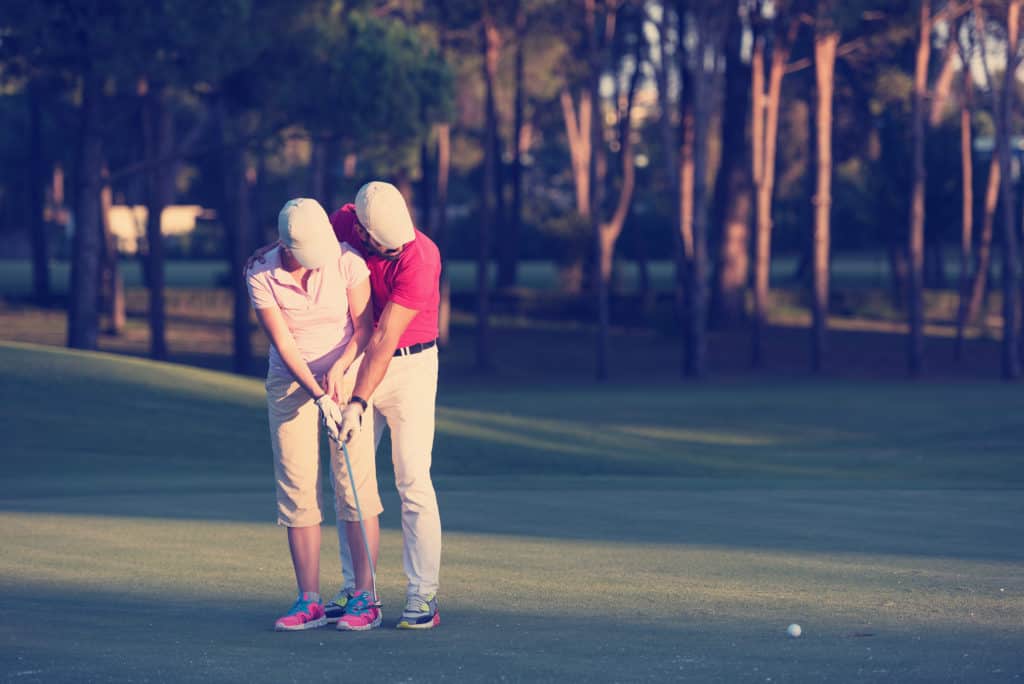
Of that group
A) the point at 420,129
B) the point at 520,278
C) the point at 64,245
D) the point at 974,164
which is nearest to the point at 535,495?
the point at 420,129

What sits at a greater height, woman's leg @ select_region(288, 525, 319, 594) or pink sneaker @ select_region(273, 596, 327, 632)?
woman's leg @ select_region(288, 525, 319, 594)

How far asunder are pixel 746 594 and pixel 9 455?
38.7 feet

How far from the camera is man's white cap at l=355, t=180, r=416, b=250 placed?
7508mm

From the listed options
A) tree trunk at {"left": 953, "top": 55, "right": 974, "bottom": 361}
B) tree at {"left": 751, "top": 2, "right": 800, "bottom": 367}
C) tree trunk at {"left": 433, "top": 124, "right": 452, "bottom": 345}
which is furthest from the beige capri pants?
tree trunk at {"left": 433, "top": 124, "right": 452, "bottom": 345}

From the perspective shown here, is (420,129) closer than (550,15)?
Yes

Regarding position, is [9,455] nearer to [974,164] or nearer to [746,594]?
[746,594]

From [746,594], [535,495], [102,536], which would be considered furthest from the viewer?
[535,495]

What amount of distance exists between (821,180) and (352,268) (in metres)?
34.6

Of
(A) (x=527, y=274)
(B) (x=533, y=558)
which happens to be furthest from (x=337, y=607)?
(A) (x=527, y=274)

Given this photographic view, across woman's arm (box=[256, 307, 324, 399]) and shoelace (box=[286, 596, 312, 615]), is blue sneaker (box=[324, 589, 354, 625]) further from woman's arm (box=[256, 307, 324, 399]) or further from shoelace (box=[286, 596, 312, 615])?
→ woman's arm (box=[256, 307, 324, 399])

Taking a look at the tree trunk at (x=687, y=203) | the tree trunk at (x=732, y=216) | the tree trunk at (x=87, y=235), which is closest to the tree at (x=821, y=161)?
the tree trunk at (x=687, y=203)

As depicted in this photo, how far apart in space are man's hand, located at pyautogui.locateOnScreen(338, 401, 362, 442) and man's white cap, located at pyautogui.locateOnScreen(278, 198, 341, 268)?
0.68 metres

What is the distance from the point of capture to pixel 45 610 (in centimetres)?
827

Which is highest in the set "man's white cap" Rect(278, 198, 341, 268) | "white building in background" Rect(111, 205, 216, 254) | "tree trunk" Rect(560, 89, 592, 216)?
"tree trunk" Rect(560, 89, 592, 216)
